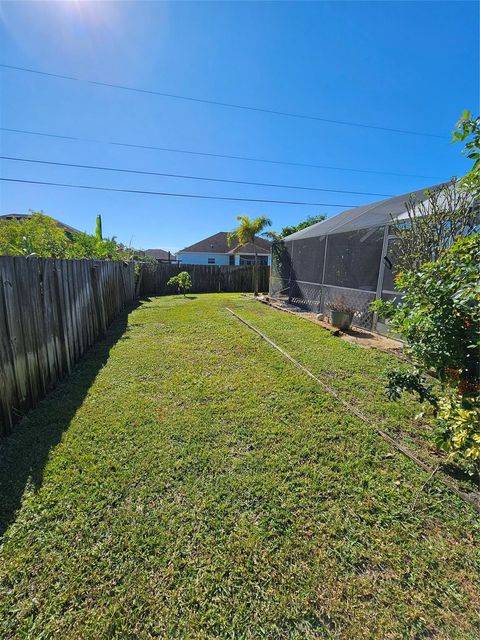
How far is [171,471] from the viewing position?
2195 millimetres

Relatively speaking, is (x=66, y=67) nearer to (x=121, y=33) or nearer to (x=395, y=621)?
(x=121, y=33)

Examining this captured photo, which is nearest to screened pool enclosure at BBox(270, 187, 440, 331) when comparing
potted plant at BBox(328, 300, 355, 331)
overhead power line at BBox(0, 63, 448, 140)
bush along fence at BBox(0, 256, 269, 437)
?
potted plant at BBox(328, 300, 355, 331)

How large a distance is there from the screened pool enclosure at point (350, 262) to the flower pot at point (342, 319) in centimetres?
51

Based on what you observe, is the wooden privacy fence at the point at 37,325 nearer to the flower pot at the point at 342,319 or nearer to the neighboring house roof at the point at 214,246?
the flower pot at the point at 342,319

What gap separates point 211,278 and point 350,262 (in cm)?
1095

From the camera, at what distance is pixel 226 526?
5.73 feet

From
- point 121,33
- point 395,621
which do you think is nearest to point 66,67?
point 121,33

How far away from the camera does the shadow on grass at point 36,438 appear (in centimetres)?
195

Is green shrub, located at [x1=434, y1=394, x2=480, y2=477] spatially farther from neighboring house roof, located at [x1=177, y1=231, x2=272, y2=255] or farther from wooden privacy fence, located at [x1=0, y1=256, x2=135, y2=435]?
neighboring house roof, located at [x1=177, y1=231, x2=272, y2=255]

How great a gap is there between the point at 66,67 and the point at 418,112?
13422 millimetres

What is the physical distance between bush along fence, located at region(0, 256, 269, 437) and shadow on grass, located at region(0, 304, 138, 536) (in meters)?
0.12

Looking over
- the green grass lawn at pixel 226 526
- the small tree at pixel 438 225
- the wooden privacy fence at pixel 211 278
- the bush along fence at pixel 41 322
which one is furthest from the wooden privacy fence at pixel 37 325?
the wooden privacy fence at pixel 211 278

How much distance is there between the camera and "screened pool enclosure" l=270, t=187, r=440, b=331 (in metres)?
6.38

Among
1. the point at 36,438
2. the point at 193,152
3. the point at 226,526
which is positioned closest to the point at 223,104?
the point at 193,152
